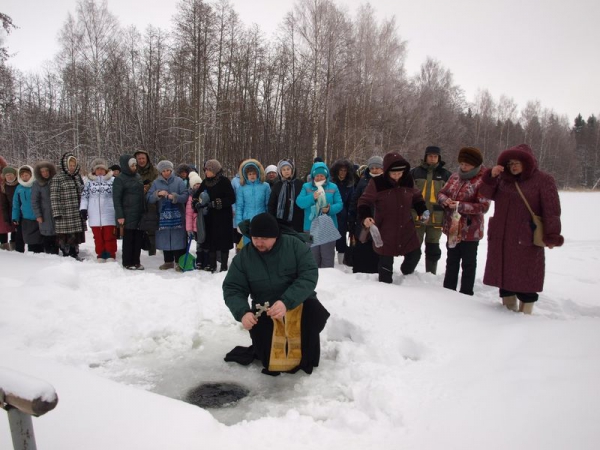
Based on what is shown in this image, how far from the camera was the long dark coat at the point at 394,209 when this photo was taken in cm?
486

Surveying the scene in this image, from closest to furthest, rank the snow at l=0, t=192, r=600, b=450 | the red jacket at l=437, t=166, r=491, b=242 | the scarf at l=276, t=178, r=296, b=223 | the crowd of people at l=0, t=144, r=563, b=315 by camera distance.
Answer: the snow at l=0, t=192, r=600, b=450
the crowd of people at l=0, t=144, r=563, b=315
the red jacket at l=437, t=166, r=491, b=242
the scarf at l=276, t=178, r=296, b=223

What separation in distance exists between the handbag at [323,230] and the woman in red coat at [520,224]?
7.96ft

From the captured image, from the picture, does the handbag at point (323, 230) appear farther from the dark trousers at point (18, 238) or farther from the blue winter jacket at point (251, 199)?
the dark trousers at point (18, 238)

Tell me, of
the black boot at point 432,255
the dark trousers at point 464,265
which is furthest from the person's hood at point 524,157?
the black boot at point 432,255

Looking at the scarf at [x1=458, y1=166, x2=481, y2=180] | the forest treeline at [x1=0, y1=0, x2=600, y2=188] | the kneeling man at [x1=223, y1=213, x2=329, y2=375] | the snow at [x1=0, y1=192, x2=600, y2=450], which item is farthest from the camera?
the forest treeline at [x1=0, y1=0, x2=600, y2=188]

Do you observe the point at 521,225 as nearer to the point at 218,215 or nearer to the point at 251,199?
the point at 251,199

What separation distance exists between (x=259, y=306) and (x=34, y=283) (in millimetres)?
3149

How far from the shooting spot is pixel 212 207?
667 centimetres

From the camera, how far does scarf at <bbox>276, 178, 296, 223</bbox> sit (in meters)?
6.50

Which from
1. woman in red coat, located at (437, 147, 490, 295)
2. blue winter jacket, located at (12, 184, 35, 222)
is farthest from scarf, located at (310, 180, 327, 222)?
blue winter jacket, located at (12, 184, 35, 222)

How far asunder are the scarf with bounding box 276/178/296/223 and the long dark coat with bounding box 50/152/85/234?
363 cm

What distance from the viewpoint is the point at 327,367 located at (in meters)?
3.50

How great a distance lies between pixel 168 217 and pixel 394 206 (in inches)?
156

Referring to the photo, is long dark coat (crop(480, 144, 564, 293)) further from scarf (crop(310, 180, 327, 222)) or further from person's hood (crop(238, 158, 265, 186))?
person's hood (crop(238, 158, 265, 186))
